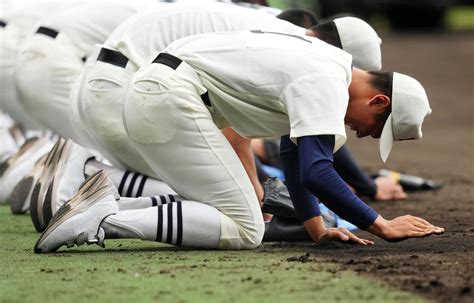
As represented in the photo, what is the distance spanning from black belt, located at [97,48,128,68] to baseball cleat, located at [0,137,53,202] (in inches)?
76.1

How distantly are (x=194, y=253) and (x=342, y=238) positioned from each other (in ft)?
2.45

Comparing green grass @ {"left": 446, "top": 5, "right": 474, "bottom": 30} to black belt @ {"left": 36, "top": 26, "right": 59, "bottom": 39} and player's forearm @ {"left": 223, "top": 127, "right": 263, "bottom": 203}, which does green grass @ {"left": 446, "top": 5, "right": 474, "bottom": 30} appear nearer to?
black belt @ {"left": 36, "top": 26, "right": 59, "bottom": 39}

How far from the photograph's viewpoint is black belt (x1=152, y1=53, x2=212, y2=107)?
6156mm

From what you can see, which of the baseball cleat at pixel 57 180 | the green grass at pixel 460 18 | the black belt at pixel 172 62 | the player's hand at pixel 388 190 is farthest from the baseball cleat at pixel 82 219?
the green grass at pixel 460 18

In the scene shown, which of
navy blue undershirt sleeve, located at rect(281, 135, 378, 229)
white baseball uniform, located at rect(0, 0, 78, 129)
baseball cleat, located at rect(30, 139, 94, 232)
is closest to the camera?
navy blue undershirt sleeve, located at rect(281, 135, 378, 229)

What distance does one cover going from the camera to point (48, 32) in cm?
846

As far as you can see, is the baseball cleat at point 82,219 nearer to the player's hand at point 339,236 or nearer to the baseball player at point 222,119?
the baseball player at point 222,119

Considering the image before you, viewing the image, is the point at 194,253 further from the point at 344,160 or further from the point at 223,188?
the point at 344,160

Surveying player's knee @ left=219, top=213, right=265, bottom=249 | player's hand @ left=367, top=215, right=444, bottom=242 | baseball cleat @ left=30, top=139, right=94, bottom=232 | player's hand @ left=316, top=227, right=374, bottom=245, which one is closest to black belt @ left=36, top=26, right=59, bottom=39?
baseball cleat @ left=30, top=139, right=94, bottom=232

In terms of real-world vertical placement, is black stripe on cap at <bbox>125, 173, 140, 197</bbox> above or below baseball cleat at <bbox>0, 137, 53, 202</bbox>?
above

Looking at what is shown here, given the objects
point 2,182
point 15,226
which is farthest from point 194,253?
point 2,182

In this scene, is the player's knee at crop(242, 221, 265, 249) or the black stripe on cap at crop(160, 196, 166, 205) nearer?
the player's knee at crop(242, 221, 265, 249)

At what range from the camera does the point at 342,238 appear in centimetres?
614

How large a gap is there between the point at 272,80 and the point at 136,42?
4.57 feet
